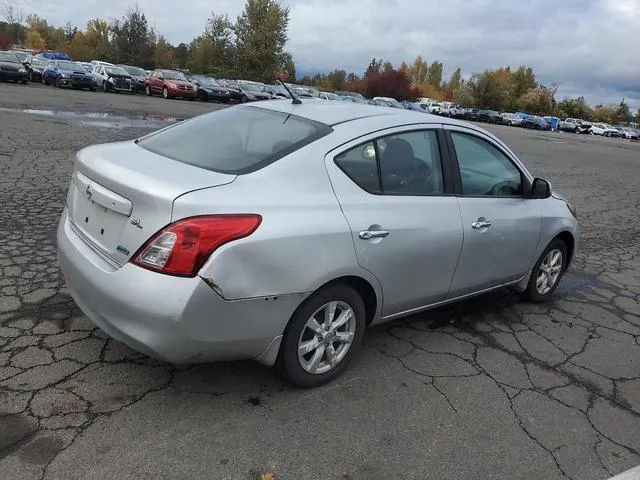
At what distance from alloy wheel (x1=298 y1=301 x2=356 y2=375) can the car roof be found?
1.14 metres

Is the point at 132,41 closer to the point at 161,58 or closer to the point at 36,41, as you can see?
the point at 161,58

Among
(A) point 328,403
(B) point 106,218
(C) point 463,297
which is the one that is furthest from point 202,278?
(C) point 463,297

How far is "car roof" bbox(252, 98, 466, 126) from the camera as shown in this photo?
11.5 feet

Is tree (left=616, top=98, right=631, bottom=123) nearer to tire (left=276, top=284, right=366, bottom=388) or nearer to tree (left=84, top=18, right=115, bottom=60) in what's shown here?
tree (left=84, top=18, right=115, bottom=60)

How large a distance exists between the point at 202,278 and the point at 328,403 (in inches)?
42.5

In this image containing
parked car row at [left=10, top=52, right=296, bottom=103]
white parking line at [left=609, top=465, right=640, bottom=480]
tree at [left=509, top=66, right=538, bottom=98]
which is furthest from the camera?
tree at [left=509, top=66, right=538, bottom=98]

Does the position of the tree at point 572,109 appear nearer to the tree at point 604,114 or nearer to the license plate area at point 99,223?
the tree at point 604,114

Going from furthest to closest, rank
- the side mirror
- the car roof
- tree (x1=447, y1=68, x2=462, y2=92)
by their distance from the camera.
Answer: tree (x1=447, y1=68, x2=462, y2=92)
the side mirror
the car roof

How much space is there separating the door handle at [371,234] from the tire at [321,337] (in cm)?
29

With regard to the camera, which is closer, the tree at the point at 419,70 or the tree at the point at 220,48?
the tree at the point at 220,48

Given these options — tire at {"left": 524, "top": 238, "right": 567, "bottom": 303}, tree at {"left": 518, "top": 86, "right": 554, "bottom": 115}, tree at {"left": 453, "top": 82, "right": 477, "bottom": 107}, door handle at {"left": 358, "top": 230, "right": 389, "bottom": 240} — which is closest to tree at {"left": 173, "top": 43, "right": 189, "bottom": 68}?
tree at {"left": 453, "top": 82, "right": 477, "bottom": 107}

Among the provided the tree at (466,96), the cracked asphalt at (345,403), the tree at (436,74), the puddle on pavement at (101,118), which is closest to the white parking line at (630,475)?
the cracked asphalt at (345,403)

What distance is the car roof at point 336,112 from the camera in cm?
350

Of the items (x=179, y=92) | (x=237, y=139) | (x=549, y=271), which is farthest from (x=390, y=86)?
(x=237, y=139)
